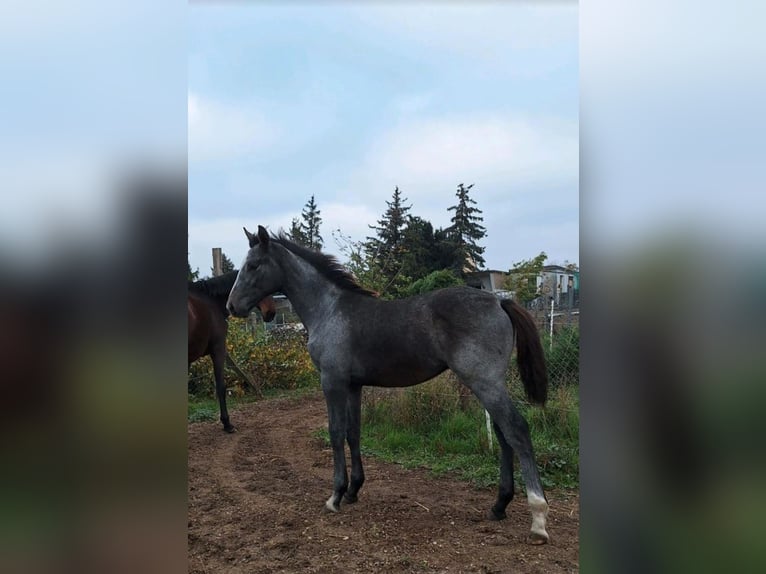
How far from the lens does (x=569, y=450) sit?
4.88 meters

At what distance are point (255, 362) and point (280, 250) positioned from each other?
6546 millimetres

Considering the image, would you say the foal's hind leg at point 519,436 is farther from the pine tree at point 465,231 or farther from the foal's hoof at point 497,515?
the pine tree at point 465,231

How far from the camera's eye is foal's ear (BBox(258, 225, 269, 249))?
406 centimetres

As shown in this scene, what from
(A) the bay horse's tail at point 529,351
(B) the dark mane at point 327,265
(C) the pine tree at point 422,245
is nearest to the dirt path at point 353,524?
(A) the bay horse's tail at point 529,351

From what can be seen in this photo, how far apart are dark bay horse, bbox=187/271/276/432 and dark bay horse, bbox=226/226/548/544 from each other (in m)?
2.44

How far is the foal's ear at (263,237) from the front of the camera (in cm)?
406

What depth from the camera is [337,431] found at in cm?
404

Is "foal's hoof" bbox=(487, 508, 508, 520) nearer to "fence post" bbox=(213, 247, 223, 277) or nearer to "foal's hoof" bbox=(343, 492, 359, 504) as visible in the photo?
"foal's hoof" bbox=(343, 492, 359, 504)

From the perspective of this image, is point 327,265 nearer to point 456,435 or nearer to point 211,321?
point 456,435

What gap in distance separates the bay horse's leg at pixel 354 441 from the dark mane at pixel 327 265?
92 centimetres

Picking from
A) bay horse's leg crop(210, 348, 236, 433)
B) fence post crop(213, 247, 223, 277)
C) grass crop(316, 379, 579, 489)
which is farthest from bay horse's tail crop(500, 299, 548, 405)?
fence post crop(213, 247, 223, 277)

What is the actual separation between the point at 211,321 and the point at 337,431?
3.35 metres
